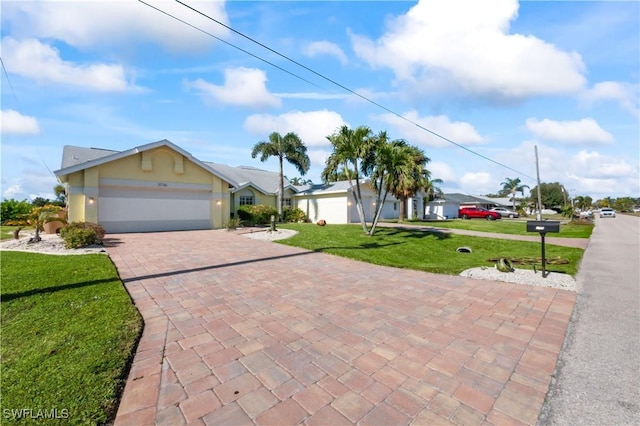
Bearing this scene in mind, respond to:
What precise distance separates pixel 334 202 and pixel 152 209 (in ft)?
44.3

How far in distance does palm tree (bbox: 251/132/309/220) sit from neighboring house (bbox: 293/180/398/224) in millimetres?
2615

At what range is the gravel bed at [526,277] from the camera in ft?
19.9

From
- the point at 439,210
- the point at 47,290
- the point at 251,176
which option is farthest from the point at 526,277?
the point at 439,210

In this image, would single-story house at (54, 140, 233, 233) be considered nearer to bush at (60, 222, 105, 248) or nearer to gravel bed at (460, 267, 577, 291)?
bush at (60, 222, 105, 248)

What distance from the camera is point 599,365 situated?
3020 millimetres

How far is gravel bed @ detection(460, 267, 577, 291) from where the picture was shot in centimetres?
607

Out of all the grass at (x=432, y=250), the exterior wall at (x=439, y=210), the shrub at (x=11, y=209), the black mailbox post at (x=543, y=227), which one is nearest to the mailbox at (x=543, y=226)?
the black mailbox post at (x=543, y=227)

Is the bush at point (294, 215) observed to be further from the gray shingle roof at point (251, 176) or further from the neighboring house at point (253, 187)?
the gray shingle roof at point (251, 176)

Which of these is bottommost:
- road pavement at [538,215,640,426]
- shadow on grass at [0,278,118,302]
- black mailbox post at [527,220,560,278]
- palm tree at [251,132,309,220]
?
road pavement at [538,215,640,426]

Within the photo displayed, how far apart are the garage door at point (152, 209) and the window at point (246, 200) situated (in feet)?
16.8

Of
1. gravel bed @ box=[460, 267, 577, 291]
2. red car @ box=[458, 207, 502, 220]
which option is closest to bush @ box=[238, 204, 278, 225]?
gravel bed @ box=[460, 267, 577, 291]

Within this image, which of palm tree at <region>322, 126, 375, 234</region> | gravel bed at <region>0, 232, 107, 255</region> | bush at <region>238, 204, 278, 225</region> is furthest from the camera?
bush at <region>238, 204, 278, 225</region>

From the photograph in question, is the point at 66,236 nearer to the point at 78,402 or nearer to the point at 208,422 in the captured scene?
the point at 78,402

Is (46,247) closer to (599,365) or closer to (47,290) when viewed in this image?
(47,290)
